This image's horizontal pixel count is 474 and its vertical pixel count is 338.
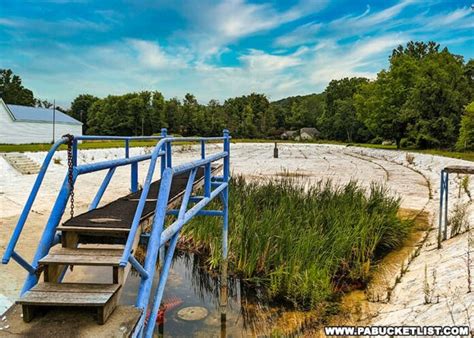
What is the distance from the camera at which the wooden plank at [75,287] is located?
2.78 meters

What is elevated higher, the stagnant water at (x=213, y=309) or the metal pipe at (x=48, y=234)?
the metal pipe at (x=48, y=234)

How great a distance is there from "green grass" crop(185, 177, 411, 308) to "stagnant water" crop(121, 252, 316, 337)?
0.27 meters

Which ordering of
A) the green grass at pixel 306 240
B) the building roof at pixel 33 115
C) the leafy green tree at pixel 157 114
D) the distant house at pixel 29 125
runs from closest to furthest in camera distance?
the green grass at pixel 306 240 → the distant house at pixel 29 125 → the building roof at pixel 33 115 → the leafy green tree at pixel 157 114

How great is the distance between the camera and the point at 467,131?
2994 centimetres

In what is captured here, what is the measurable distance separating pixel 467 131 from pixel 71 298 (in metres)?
33.1

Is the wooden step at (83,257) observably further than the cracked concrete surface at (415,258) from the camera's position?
No

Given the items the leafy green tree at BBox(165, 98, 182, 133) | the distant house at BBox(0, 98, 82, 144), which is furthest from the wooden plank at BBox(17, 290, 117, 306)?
the leafy green tree at BBox(165, 98, 182, 133)

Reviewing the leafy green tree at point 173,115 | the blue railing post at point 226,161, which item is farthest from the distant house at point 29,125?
the blue railing post at point 226,161

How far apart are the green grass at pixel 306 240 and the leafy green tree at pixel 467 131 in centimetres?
2410

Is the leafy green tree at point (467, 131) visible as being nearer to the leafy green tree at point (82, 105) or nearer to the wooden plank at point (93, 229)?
the wooden plank at point (93, 229)

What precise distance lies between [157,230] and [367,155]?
39580 millimetres

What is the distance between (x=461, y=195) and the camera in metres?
12.1

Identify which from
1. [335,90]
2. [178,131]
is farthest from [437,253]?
[335,90]

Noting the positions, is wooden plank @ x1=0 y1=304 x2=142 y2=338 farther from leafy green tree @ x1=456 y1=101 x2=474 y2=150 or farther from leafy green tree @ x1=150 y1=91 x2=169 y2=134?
leafy green tree @ x1=150 y1=91 x2=169 y2=134
